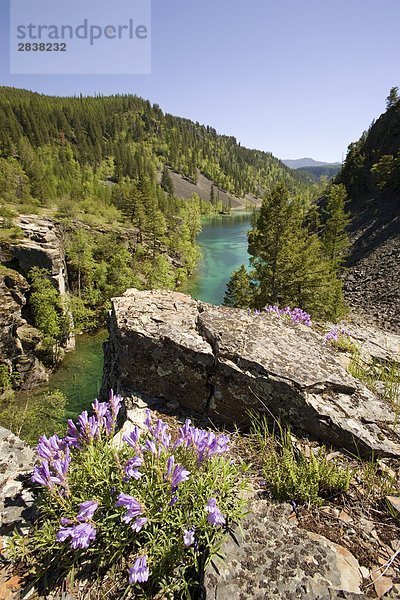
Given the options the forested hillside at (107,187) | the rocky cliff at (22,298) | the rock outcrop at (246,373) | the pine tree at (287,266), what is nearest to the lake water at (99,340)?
the rocky cliff at (22,298)

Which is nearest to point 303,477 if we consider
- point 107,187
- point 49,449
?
point 49,449

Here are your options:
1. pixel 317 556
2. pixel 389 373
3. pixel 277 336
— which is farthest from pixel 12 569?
pixel 389 373

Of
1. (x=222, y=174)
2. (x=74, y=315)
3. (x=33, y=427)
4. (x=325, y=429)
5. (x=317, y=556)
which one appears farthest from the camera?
(x=222, y=174)

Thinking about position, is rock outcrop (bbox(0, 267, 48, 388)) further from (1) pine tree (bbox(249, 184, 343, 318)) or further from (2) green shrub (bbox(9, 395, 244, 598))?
(2) green shrub (bbox(9, 395, 244, 598))

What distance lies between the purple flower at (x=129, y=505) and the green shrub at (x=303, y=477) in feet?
4.55

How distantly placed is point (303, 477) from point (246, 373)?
1.29 meters

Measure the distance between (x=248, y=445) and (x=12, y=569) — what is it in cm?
240

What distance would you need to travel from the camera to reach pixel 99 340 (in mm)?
29766

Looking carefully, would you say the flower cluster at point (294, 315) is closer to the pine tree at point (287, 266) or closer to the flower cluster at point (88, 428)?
the flower cluster at point (88, 428)

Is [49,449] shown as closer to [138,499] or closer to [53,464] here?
[53,464]

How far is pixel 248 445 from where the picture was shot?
3.46 meters

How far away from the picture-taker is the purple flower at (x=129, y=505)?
6.50ft

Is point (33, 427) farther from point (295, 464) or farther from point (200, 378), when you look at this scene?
point (295, 464)

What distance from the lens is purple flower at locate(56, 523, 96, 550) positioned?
1934 millimetres
